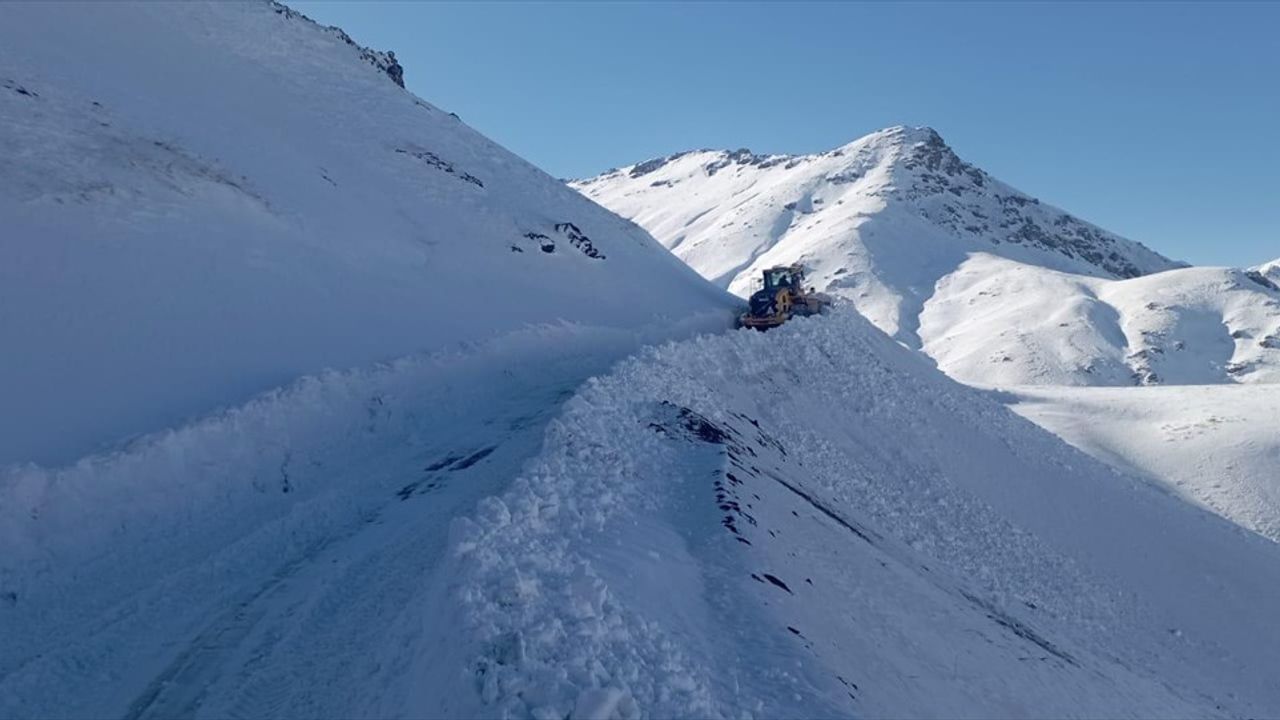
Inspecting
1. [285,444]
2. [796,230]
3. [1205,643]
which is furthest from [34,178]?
[796,230]

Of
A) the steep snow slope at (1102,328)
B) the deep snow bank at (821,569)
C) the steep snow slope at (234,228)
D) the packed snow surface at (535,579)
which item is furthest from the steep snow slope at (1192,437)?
the steep snow slope at (1102,328)

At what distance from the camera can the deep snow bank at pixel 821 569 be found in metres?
6.80

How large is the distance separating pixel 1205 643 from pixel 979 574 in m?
7.73

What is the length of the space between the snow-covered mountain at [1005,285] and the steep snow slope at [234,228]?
7166 centimetres

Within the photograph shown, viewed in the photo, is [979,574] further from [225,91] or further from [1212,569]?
[225,91]

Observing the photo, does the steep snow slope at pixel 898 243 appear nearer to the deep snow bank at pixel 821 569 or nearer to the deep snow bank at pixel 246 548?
the deep snow bank at pixel 821 569

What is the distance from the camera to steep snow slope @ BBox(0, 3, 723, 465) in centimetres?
1614

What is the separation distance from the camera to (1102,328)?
11194cm

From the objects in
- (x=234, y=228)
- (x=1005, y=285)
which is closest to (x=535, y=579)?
(x=234, y=228)

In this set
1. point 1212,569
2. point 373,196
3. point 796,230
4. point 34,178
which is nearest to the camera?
point 34,178

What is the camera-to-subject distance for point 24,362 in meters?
14.9

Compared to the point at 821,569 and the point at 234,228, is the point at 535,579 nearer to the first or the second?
the point at 821,569

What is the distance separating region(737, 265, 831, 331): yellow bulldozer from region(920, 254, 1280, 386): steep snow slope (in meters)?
61.0

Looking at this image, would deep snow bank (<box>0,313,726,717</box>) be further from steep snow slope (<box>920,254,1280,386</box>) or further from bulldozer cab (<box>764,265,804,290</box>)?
steep snow slope (<box>920,254,1280,386</box>)
